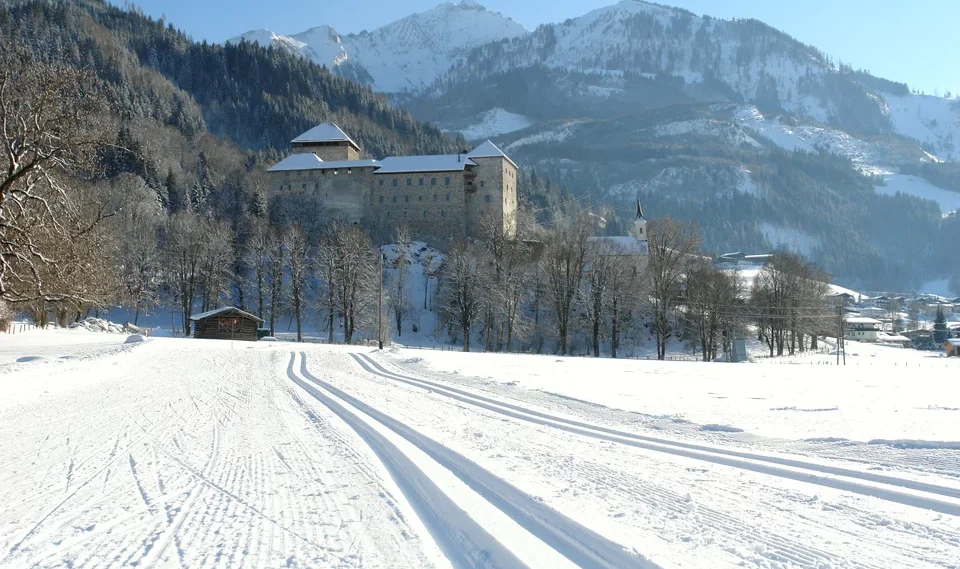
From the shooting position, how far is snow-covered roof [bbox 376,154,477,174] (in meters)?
90.1

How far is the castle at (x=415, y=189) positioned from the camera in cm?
8962

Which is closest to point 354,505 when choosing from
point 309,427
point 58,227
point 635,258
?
point 309,427

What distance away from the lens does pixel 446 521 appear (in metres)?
5.39

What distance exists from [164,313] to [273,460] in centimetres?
7075

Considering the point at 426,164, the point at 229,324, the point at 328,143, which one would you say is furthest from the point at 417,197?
the point at 229,324

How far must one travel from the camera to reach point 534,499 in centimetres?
580

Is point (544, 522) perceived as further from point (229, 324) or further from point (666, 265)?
point (229, 324)

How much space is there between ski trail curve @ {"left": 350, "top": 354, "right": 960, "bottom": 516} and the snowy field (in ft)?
0.12

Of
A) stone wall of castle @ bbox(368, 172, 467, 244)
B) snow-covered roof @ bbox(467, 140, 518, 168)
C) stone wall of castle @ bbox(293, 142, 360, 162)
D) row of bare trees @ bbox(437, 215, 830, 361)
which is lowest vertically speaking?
row of bare trees @ bbox(437, 215, 830, 361)

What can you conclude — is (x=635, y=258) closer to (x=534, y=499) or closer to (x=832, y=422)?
(x=832, y=422)

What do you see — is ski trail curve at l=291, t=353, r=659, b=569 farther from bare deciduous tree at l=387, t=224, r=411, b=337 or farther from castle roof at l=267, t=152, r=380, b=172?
castle roof at l=267, t=152, r=380, b=172

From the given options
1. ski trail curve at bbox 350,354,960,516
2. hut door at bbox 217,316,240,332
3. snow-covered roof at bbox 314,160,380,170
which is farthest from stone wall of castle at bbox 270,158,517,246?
ski trail curve at bbox 350,354,960,516

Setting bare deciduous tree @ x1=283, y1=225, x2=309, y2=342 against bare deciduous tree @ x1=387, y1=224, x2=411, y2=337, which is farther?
bare deciduous tree @ x1=387, y1=224, x2=411, y2=337

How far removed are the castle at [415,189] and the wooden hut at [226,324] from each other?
37.2 metres
